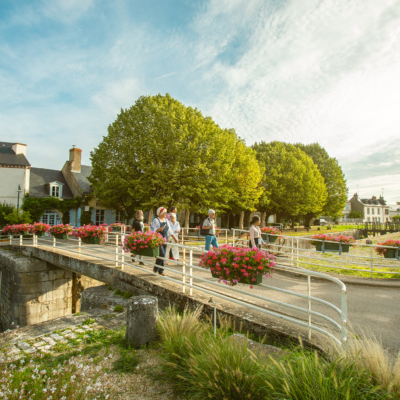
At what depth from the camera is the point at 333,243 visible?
10.6 metres

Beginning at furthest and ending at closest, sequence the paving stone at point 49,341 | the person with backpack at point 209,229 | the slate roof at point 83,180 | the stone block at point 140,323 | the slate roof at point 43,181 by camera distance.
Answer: the slate roof at point 83,180, the slate roof at point 43,181, the person with backpack at point 209,229, the paving stone at point 49,341, the stone block at point 140,323

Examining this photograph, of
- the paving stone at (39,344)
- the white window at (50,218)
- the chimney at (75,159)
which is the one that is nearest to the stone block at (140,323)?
the paving stone at (39,344)

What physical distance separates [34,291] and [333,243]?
12.6m

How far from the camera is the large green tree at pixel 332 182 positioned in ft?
140

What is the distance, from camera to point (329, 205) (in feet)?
140

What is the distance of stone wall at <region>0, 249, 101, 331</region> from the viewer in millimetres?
12344

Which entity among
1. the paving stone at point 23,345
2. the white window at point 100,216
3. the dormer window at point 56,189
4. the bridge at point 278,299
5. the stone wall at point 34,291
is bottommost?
the stone wall at point 34,291

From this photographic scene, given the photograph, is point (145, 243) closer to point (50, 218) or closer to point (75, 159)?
point (50, 218)

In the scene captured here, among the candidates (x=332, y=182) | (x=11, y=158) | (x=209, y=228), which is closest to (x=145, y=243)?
(x=209, y=228)

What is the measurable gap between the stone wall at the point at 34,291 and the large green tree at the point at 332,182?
124 feet

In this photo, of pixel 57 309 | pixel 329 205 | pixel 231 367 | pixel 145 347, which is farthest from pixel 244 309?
pixel 329 205

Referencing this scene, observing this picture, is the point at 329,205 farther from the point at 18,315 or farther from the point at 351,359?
the point at 351,359

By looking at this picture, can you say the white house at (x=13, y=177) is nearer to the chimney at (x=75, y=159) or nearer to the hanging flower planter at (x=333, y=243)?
the chimney at (x=75, y=159)

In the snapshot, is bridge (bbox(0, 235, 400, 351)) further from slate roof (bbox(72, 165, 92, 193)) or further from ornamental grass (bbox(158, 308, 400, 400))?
slate roof (bbox(72, 165, 92, 193))
